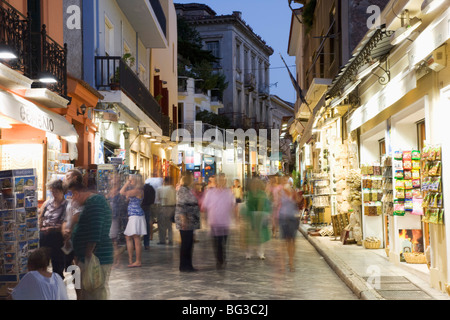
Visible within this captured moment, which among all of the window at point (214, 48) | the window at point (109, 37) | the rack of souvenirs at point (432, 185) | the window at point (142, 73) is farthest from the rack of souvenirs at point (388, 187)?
the window at point (214, 48)

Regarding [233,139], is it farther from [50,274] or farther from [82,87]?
[50,274]

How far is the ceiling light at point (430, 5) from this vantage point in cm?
715

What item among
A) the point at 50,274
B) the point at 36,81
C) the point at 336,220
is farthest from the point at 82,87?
the point at 50,274

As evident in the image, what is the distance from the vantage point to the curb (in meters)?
8.07

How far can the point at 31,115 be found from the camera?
989 centimetres

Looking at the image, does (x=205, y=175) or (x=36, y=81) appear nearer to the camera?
(x=36, y=81)

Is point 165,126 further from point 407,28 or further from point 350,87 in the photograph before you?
point 407,28

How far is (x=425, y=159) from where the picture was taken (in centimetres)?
866

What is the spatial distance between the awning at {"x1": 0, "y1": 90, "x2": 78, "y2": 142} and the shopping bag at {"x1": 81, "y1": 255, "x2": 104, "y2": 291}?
11.7ft

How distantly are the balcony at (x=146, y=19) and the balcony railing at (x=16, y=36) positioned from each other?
9785mm

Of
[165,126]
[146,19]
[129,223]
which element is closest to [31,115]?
[129,223]

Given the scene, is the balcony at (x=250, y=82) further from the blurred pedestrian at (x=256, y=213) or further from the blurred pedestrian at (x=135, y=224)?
the blurred pedestrian at (x=135, y=224)

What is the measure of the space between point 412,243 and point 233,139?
114 feet

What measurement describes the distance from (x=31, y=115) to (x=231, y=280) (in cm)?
400
